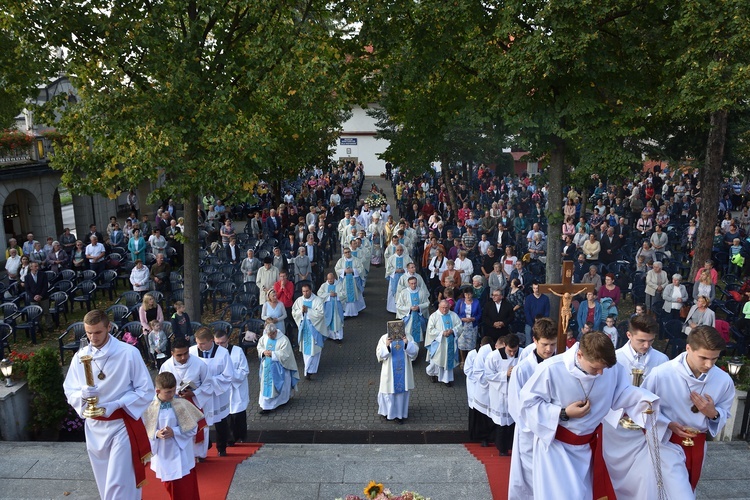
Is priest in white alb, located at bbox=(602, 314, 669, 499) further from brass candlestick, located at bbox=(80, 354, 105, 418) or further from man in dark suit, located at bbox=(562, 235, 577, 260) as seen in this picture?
man in dark suit, located at bbox=(562, 235, 577, 260)

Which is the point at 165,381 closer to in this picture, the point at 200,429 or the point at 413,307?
the point at 200,429

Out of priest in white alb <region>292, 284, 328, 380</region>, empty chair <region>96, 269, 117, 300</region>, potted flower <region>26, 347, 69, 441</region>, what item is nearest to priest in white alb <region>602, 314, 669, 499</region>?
potted flower <region>26, 347, 69, 441</region>

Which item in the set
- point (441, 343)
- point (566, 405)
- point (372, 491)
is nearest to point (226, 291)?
point (441, 343)

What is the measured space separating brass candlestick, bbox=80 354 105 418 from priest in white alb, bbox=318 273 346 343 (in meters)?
7.62

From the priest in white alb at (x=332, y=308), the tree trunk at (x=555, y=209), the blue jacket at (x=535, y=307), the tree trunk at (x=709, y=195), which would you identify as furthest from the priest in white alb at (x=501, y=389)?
the tree trunk at (x=709, y=195)

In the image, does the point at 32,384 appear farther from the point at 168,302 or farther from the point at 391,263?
the point at 391,263

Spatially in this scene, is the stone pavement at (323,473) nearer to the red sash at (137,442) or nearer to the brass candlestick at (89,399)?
the red sash at (137,442)

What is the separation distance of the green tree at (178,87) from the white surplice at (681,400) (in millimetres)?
8202

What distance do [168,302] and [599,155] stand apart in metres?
9.68

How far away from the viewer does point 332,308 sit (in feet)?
45.6

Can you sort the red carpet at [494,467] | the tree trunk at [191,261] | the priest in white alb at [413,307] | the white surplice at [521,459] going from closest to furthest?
1. the white surplice at [521,459]
2. the red carpet at [494,467]
3. the priest in white alb at [413,307]
4. the tree trunk at [191,261]

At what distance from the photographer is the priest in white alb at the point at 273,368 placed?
10484mm

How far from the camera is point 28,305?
47.0ft

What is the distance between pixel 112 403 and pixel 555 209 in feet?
34.7
